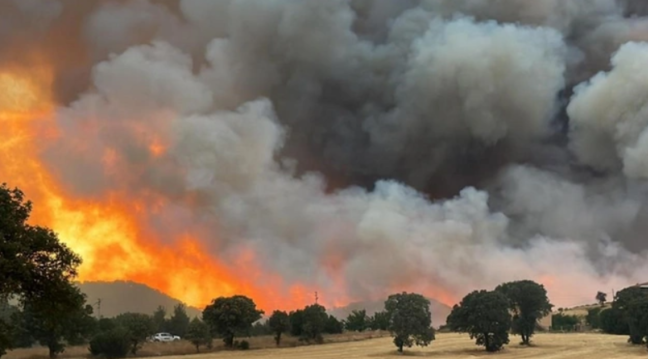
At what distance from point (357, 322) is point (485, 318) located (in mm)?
79670

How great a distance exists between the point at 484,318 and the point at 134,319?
2228 inches

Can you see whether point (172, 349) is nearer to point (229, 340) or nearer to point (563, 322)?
point (229, 340)

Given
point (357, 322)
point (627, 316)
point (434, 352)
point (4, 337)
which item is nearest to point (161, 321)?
point (357, 322)

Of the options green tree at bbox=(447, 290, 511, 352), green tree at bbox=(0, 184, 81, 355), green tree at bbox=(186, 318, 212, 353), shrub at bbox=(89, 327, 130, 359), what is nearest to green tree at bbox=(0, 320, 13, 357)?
green tree at bbox=(0, 184, 81, 355)

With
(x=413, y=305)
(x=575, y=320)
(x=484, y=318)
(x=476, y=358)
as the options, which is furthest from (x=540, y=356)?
(x=575, y=320)

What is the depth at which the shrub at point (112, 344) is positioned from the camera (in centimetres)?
9300

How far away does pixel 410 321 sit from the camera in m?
89.2

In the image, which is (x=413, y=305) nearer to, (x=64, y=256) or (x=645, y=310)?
(x=645, y=310)

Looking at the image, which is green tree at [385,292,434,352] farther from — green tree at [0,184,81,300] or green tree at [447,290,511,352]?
green tree at [0,184,81,300]

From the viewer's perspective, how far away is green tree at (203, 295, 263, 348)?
352ft

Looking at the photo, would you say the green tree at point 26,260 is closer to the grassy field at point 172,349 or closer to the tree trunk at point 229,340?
the grassy field at point 172,349

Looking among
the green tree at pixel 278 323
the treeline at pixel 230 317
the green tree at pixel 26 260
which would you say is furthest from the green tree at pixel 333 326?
the green tree at pixel 26 260

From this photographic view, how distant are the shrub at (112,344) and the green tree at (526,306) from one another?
60.5 metres

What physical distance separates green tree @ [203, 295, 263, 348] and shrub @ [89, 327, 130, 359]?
1679 cm
